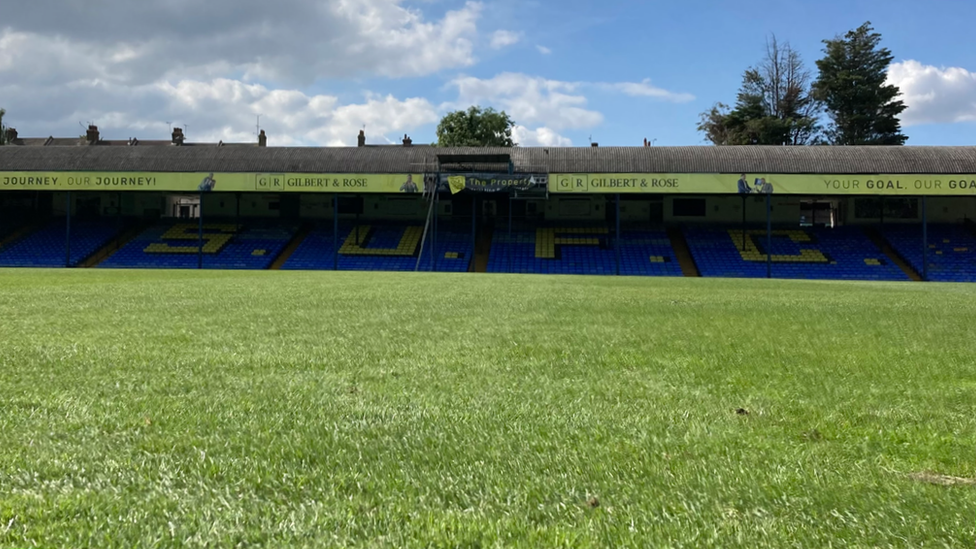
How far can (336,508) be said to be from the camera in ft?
6.10

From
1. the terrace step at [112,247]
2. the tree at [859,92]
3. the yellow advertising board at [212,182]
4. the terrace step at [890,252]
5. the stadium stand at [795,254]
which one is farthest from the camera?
the tree at [859,92]

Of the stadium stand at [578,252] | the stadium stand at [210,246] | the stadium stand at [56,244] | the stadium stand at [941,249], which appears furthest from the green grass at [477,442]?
the stadium stand at [56,244]

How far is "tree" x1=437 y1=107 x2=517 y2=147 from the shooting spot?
50906 mm

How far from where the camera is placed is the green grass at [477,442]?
5.80 ft

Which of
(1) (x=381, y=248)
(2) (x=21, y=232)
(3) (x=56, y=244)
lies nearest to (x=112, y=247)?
(3) (x=56, y=244)

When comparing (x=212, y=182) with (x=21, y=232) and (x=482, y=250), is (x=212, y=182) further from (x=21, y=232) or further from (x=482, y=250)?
(x=482, y=250)

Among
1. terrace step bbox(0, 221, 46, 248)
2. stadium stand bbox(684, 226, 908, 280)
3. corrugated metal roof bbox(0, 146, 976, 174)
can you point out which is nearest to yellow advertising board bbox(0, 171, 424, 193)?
corrugated metal roof bbox(0, 146, 976, 174)

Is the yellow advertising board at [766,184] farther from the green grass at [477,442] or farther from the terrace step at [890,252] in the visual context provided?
the green grass at [477,442]

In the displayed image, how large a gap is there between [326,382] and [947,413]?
310cm

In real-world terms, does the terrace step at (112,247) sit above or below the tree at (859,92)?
below

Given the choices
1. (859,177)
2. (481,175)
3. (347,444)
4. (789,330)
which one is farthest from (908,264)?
(347,444)

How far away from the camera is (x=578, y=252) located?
32812 mm

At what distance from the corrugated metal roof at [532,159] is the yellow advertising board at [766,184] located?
5.10 ft

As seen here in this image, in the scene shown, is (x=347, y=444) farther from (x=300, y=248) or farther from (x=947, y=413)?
(x=300, y=248)
